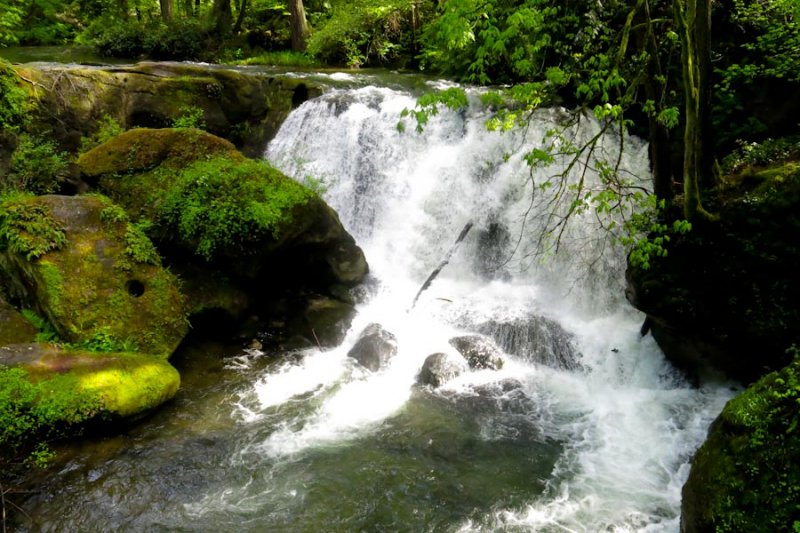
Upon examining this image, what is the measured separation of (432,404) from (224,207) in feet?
14.1

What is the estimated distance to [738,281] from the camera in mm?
5742

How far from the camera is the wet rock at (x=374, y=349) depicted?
734cm

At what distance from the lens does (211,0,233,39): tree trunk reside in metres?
20.2

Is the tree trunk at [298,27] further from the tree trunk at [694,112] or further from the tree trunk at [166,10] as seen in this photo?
the tree trunk at [694,112]

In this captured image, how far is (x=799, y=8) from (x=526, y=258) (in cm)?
511

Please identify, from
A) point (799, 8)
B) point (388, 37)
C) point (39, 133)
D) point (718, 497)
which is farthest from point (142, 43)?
point (718, 497)

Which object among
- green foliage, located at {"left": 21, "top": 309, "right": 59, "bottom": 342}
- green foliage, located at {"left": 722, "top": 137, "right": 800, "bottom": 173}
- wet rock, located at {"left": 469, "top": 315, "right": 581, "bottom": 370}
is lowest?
green foliage, located at {"left": 21, "top": 309, "right": 59, "bottom": 342}

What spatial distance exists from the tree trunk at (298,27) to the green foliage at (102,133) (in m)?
10.9

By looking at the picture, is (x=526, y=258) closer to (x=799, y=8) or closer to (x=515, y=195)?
(x=515, y=195)

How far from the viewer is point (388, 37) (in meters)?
17.7

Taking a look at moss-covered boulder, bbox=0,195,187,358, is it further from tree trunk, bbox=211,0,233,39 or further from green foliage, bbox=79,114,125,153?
tree trunk, bbox=211,0,233,39

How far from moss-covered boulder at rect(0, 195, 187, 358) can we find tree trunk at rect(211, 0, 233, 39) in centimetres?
1574

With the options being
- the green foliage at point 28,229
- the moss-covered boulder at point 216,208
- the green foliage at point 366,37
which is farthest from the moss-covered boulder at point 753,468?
the green foliage at point 366,37

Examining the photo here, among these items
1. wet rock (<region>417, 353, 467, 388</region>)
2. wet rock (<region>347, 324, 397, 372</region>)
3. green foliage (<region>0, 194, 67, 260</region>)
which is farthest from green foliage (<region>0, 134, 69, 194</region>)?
wet rock (<region>417, 353, 467, 388</region>)
